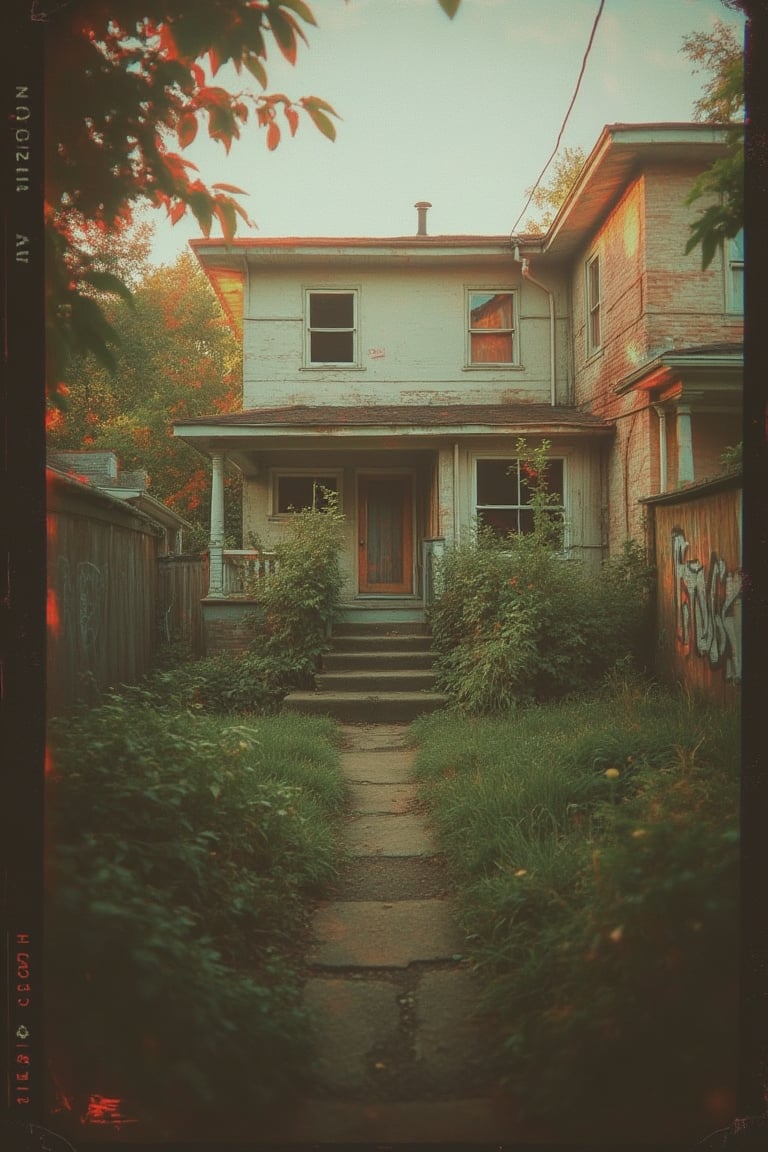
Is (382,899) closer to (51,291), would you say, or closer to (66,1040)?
(66,1040)

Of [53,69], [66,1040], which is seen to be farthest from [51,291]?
[66,1040]

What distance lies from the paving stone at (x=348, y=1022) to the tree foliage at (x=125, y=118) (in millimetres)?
2042

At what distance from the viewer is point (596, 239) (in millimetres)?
12156

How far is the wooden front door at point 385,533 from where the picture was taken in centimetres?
1410

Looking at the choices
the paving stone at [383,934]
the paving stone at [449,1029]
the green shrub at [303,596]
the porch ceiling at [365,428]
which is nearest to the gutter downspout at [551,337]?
the porch ceiling at [365,428]

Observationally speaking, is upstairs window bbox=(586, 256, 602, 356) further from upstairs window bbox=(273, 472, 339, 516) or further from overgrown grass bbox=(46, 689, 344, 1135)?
overgrown grass bbox=(46, 689, 344, 1135)

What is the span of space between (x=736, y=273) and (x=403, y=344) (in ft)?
21.8

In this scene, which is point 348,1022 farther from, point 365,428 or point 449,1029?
point 365,428

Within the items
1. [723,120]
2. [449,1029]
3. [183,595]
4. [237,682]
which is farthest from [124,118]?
[183,595]

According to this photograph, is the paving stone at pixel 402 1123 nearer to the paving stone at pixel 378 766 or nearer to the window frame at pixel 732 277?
the window frame at pixel 732 277

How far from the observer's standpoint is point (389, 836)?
4.57 metres

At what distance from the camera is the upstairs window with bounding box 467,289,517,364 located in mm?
13836

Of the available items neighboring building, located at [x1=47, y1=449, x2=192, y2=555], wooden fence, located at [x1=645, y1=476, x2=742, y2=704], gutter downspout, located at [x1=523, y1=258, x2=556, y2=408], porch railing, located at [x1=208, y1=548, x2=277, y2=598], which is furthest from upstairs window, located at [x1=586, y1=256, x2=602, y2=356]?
neighboring building, located at [x1=47, y1=449, x2=192, y2=555]

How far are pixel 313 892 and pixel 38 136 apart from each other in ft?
10.2
